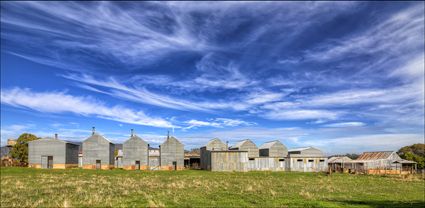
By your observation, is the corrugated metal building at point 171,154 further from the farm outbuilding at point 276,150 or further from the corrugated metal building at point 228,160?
the farm outbuilding at point 276,150

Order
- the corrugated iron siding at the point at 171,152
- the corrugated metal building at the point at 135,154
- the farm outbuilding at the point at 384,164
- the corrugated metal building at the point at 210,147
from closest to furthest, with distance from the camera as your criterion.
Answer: the corrugated metal building at the point at 135,154 → the corrugated iron siding at the point at 171,152 → the corrugated metal building at the point at 210,147 → the farm outbuilding at the point at 384,164

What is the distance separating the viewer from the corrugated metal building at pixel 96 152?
76.9 metres

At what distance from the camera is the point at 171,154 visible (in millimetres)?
79500

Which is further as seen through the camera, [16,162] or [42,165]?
[16,162]

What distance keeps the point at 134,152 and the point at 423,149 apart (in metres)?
99.8

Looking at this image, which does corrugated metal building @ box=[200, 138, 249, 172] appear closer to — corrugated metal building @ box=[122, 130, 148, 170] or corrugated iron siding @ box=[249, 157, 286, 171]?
corrugated iron siding @ box=[249, 157, 286, 171]

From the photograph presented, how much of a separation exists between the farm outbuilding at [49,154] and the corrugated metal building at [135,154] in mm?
11972

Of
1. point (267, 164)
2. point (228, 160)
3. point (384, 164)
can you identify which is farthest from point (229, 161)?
point (384, 164)

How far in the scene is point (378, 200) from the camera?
2441 centimetres

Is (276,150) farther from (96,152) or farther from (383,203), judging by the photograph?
(383,203)

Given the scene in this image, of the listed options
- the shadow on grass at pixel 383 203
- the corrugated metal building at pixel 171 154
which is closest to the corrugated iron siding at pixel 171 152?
the corrugated metal building at pixel 171 154

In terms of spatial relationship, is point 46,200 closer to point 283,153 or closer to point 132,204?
point 132,204

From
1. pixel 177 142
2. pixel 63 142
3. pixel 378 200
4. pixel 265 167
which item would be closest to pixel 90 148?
pixel 63 142

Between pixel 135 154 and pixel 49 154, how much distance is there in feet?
56.4
